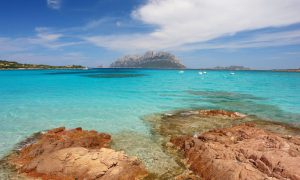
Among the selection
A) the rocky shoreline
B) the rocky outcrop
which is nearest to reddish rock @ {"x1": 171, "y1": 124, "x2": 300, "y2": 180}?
the rocky shoreline

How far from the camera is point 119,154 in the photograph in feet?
47.9

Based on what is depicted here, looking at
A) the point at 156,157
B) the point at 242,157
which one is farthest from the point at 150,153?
the point at 242,157

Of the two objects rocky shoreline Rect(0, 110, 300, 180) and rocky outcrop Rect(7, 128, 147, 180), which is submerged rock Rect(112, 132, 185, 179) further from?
rocky outcrop Rect(7, 128, 147, 180)

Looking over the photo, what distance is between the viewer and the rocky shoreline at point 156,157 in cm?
1246

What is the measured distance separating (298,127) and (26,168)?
23738mm

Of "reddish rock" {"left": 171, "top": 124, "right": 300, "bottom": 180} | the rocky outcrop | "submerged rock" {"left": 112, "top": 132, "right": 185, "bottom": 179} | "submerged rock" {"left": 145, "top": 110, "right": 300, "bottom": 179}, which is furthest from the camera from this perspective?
"submerged rock" {"left": 112, "top": 132, "right": 185, "bottom": 179}

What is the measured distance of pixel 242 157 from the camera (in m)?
13.4

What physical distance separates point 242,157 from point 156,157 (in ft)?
17.6

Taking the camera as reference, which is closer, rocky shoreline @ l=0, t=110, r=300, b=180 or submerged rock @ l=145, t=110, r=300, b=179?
submerged rock @ l=145, t=110, r=300, b=179

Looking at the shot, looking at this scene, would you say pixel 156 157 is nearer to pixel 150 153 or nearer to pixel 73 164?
pixel 150 153

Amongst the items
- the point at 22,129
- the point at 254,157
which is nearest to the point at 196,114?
the point at 254,157

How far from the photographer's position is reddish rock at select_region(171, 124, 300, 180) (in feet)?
38.2

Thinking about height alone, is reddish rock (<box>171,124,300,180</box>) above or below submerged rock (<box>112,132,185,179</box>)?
above

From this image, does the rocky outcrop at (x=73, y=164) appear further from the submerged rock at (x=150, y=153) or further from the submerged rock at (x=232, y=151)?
the submerged rock at (x=232, y=151)
